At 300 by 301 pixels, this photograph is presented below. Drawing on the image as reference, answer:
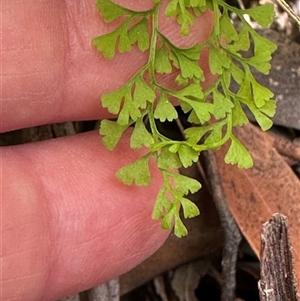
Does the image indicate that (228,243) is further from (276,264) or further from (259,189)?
(276,264)

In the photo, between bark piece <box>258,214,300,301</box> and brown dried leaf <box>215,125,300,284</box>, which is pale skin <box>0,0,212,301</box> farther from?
bark piece <box>258,214,300,301</box>

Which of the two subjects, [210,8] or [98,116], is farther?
[98,116]

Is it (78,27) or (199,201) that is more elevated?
(78,27)

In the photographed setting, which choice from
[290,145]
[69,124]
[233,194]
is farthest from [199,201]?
[69,124]

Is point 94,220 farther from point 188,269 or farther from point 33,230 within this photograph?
point 188,269

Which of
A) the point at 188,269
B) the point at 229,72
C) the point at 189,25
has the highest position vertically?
the point at 189,25

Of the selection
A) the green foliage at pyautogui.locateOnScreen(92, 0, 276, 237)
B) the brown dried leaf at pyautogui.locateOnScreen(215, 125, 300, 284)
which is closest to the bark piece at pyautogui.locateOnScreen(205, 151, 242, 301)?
the brown dried leaf at pyautogui.locateOnScreen(215, 125, 300, 284)
